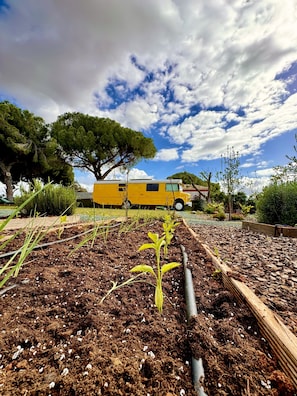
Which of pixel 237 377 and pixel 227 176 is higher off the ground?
pixel 227 176

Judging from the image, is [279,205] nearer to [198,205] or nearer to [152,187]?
[152,187]

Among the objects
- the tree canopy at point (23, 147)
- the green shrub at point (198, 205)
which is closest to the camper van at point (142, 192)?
the green shrub at point (198, 205)

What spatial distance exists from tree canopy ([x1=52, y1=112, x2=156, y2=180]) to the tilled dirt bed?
660 inches

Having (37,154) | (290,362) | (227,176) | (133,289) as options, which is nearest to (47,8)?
(133,289)

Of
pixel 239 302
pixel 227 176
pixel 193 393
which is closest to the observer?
pixel 193 393

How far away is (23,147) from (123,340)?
49.3 ft

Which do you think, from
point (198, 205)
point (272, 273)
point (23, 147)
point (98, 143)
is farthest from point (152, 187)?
point (272, 273)

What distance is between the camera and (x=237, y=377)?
18.6 inches

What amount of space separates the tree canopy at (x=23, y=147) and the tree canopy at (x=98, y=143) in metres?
1.44

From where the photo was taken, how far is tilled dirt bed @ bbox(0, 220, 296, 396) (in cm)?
45

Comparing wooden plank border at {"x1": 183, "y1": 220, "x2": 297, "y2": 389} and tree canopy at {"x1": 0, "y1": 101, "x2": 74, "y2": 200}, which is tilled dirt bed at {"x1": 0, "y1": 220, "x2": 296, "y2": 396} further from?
tree canopy at {"x1": 0, "y1": 101, "x2": 74, "y2": 200}

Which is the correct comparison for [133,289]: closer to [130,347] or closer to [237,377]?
[130,347]

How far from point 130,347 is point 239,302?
1.70 ft

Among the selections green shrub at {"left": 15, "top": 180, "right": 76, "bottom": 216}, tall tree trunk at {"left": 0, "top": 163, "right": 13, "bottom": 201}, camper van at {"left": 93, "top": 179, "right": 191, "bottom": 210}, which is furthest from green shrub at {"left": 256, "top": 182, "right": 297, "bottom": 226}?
tall tree trunk at {"left": 0, "top": 163, "right": 13, "bottom": 201}
